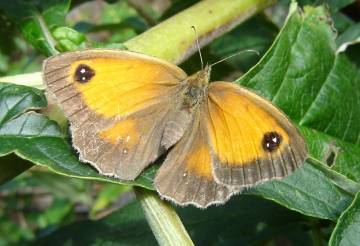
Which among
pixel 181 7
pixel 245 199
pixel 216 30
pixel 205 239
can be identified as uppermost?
pixel 216 30

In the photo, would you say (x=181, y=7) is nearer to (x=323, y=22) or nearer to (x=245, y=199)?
(x=323, y=22)

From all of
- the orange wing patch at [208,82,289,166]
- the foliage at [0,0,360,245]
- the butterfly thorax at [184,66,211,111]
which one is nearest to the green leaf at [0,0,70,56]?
the foliage at [0,0,360,245]

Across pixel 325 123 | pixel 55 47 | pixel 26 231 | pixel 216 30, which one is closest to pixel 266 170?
pixel 325 123

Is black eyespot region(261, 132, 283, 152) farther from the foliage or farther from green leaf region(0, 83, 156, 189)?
green leaf region(0, 83, 156, 189)

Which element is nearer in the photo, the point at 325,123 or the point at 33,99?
the point at 33,99

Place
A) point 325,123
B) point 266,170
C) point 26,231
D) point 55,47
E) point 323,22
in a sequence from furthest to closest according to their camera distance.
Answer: point 26,231
point 323,22
point 325,123
point 55,47
point 266,170
